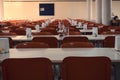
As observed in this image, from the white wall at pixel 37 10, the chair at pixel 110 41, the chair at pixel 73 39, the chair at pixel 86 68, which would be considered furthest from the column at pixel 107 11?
the chair at pixel 86 68

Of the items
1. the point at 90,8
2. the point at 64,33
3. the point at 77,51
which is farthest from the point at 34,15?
the point at 77,51

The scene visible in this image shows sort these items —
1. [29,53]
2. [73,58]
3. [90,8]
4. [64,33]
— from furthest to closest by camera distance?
[90,8] < [64,33] < [29,53] < [73,58]

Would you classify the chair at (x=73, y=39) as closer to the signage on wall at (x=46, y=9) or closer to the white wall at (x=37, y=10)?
the white wall at (x=37, y=10)

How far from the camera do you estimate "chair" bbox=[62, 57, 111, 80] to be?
9.32 ft

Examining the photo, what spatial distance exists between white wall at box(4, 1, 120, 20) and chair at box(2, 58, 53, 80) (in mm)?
23365

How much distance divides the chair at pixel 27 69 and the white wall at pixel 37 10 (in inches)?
920

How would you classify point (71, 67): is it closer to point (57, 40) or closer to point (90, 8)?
point (57, 40)

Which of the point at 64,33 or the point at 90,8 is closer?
the point at 64,33

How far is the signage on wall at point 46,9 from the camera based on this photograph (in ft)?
86.3

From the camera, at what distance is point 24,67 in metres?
2.85

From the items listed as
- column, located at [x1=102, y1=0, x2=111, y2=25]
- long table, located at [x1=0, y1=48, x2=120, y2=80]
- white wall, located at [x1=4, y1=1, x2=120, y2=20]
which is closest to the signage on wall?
white wall, located at [x1=4, y1=1, x2=120, y2=20]

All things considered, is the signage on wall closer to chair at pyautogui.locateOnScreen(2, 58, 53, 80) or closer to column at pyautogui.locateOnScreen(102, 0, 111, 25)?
column at pyautogui.locateOnScreen(102, 0, 111, 25)

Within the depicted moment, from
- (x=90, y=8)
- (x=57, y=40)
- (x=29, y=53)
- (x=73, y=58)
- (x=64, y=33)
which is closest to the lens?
(x=73, y=58)

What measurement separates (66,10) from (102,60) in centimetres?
2420
